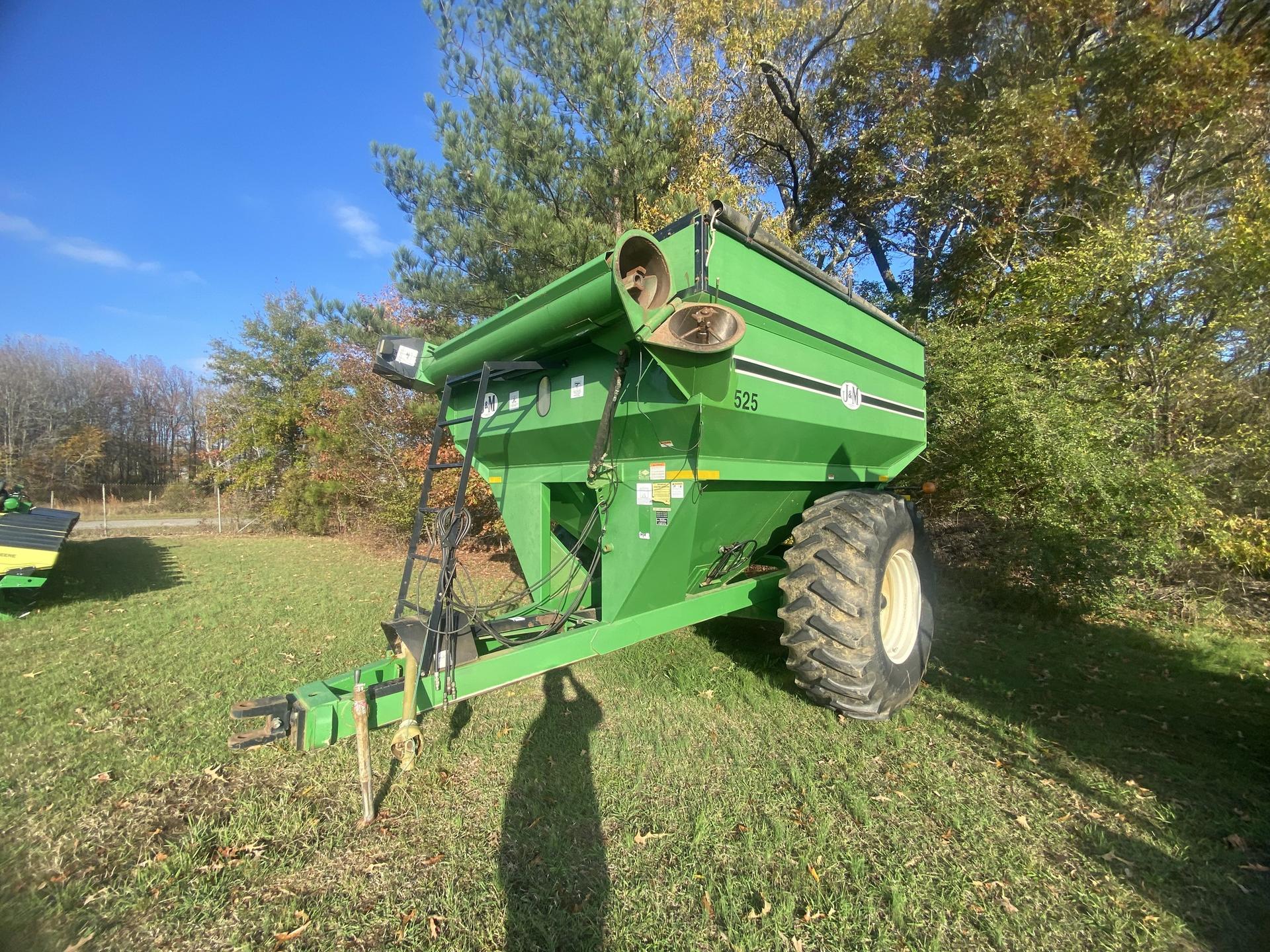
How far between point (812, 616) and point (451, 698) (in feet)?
6.64

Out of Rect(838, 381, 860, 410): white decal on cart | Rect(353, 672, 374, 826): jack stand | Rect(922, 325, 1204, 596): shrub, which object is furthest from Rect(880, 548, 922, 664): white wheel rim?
Rect(353, 672, 374, 826): jack stand

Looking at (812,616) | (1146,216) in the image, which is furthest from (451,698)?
(1146,216)

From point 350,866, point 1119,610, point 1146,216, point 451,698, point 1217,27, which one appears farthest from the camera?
point 1217,27

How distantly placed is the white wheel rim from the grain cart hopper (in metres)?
0.02

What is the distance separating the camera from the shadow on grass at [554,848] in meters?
2.15

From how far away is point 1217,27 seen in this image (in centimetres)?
873

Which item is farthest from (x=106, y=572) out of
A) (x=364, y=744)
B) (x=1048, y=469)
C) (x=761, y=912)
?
(x=1048, y=469)

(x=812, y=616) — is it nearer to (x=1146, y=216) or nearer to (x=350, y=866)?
(x=350, y=866)

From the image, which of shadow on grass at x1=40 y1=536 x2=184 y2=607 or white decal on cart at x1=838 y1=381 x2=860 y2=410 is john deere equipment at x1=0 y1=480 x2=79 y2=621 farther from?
white decal on cart at x1=838 y1=381 x2=860 y2=410

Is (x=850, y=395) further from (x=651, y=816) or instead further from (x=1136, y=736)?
(x=651, y=816)

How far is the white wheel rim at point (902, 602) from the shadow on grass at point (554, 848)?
2318mm

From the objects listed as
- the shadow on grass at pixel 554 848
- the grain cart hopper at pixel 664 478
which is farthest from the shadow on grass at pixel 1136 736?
the shadow on grass at pixel 554 848

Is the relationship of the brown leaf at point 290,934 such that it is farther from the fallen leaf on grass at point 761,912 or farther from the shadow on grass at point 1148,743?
the shadow on grass at point 1148,743

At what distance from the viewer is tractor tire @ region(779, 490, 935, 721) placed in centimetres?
328
